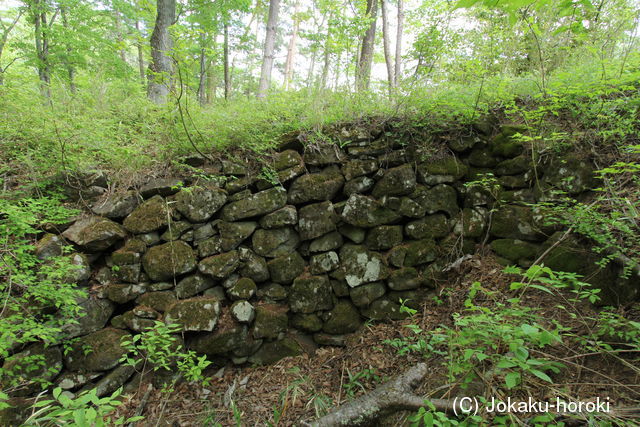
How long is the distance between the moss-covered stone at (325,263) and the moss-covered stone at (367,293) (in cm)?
40

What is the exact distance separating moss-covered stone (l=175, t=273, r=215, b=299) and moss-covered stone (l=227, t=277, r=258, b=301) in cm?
30

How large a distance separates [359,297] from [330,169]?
67.8 inches

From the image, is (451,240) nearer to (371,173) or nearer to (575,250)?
(575,250)

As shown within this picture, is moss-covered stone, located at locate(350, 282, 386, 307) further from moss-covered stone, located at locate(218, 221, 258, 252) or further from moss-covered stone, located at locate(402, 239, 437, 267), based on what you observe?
moss-covered stone, located at locate(218, 221, 258, 252)

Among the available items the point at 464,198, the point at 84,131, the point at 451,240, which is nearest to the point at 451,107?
the point at 464,198

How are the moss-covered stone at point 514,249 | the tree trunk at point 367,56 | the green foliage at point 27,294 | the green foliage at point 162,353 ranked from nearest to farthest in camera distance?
the green foliage at point 162,353 < the green foliage at point 27,294 < the moss-covered stone at point 514,249 < the tree trunk at point 367,56

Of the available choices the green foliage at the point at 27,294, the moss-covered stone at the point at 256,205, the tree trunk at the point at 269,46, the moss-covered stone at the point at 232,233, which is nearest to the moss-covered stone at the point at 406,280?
the moss-covered stone at the point at 256,205

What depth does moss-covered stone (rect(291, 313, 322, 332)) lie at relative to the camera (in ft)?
10.5

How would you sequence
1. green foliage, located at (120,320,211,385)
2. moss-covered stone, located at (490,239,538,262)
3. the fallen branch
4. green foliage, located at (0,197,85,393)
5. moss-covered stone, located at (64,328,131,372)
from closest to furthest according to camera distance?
1. the fallen branch
2. green foliage, located at (120,320,211,385)
3. green foliage, located at (0,197,85,393)
4. moss-covered stone, located at (64,328,131,372)
5. moss-covered stone, located at (490,239,538,262)

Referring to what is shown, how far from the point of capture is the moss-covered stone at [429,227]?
129 inches

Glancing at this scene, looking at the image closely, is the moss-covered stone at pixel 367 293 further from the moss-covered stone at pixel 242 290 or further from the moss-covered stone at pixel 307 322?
the moss-covered stone at pixel 242 290

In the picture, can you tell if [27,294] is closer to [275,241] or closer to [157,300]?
[157,300]

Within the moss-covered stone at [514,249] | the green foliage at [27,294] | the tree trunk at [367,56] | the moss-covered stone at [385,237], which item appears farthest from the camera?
the tree trunk at [367,56]

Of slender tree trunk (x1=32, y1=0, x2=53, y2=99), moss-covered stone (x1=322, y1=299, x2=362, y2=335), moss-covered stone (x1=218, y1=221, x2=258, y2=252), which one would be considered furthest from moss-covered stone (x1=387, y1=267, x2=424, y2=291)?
slender tree trunk (x1=32, y1=0, x2=53, y2=99)
